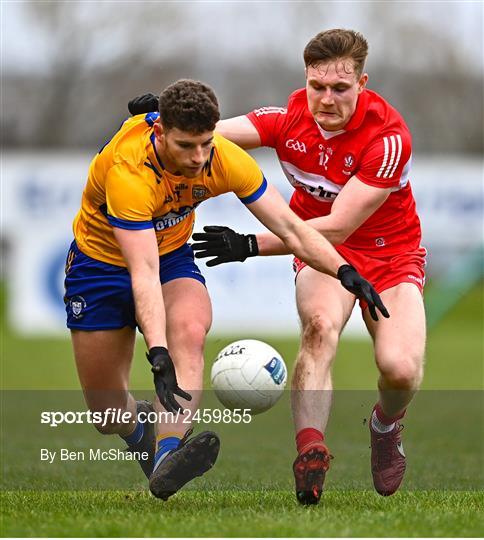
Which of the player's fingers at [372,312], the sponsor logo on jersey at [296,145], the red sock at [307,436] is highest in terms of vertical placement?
the sponsor logo on jersey at [296,145]

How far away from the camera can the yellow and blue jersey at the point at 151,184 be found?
6.21m

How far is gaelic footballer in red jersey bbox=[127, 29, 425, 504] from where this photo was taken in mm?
6793

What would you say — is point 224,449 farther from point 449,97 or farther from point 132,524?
point 449,97

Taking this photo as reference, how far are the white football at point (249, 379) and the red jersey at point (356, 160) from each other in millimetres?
878

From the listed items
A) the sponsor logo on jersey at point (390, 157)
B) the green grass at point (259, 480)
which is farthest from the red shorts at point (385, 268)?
the green grass at point (259, 480)

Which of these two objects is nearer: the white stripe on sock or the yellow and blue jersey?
the yellow and blue jersey

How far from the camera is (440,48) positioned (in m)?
28.9

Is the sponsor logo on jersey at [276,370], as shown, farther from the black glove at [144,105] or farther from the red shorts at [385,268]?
the black glove at [144,105]

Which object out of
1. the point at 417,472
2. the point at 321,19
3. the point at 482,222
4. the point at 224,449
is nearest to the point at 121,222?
the point at 417,472

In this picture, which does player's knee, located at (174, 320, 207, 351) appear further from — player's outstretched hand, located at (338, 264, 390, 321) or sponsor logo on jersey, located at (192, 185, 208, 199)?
player's outstretched hand, located at (338, 264, 390, 321)

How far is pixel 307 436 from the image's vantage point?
21.3 feet

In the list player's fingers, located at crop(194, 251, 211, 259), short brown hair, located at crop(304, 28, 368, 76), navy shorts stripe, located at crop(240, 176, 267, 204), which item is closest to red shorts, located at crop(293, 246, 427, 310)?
player's fingers, located at crop(194, 251, 211, 259)

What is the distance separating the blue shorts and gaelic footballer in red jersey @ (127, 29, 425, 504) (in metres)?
0.22

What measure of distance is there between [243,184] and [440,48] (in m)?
23.4
